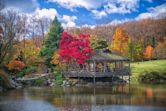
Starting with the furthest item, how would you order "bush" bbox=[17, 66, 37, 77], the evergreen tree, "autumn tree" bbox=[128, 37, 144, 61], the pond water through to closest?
"autumn tree" bbox=[128, 37, 144, 61]
the evergreen tree
"bush" bbox=[17, 66, 37, 77]
the pond water

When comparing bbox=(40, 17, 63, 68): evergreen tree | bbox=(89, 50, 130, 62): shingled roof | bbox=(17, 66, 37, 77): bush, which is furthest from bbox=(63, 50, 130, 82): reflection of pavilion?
bbox=(17, 66, 37, 77): bush

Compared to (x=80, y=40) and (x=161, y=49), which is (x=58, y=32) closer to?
(x=80, y=40)

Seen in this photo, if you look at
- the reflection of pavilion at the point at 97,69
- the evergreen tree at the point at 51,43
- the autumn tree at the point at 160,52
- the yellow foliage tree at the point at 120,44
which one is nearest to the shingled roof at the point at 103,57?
the reflection of pavilion at the point at 97,69

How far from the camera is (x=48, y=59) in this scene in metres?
63.3

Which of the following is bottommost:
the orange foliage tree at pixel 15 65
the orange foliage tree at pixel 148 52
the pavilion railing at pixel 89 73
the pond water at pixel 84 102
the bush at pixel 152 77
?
the pond water at pixel 84 102

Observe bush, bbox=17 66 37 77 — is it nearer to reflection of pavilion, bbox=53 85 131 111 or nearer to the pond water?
the pond water

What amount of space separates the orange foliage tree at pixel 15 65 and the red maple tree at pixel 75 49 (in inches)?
252

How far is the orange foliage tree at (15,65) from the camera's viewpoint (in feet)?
186

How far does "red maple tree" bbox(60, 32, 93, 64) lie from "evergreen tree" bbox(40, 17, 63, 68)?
4.98 meters

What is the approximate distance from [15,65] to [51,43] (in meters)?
10.6

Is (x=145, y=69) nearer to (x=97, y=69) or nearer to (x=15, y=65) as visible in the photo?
(x=97, y=69)

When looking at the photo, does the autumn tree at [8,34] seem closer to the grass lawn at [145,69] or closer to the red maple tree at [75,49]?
the red maple tree at [75,49]

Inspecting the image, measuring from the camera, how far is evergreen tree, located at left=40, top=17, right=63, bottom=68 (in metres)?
63.4

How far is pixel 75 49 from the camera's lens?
57.6m
